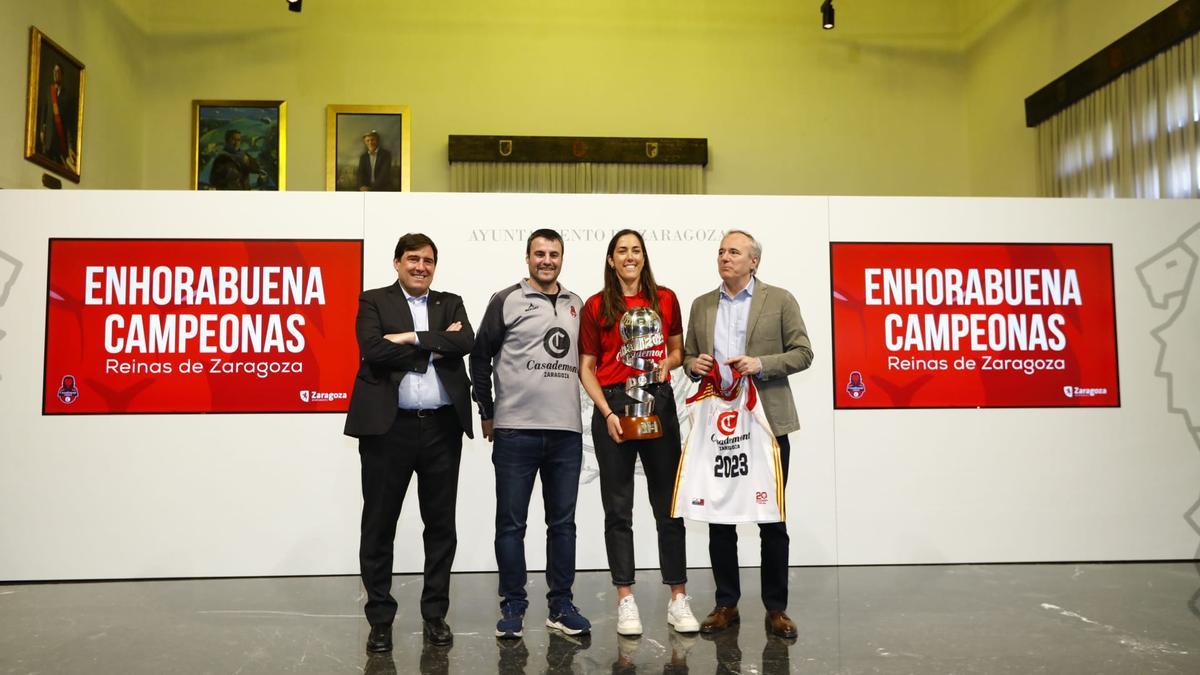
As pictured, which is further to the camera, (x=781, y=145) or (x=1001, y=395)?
(x=781, y=145)

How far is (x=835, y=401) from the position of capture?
4742mm

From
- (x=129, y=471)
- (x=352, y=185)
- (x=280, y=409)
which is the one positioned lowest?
(x=129, y=471)

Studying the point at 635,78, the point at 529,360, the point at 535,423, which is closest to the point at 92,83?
the point at 635,78

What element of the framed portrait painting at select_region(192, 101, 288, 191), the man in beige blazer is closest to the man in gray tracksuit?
the man in beige blazer

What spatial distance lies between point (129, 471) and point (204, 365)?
634mm

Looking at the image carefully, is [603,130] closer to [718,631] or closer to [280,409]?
[280,409]

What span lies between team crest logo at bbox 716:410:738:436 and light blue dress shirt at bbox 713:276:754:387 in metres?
0.19

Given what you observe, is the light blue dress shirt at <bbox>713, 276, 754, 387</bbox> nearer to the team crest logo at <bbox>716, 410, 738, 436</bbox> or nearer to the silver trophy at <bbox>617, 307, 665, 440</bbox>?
the team crest logo at <bbox>716, 410, 738, 436</bbox>

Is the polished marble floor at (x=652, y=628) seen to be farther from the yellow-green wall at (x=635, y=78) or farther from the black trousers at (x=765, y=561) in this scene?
the yellow-green wall at (x=635, y=78)

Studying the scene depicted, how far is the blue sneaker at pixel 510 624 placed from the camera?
321 centimetres

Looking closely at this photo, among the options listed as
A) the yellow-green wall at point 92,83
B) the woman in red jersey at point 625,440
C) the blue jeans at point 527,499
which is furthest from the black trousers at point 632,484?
the yellow-green wall at point 92,83

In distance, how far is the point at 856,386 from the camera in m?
4.76

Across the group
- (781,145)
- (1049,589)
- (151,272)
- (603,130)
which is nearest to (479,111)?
(603,130)

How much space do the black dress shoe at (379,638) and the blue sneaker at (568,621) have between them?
0.59 metres
